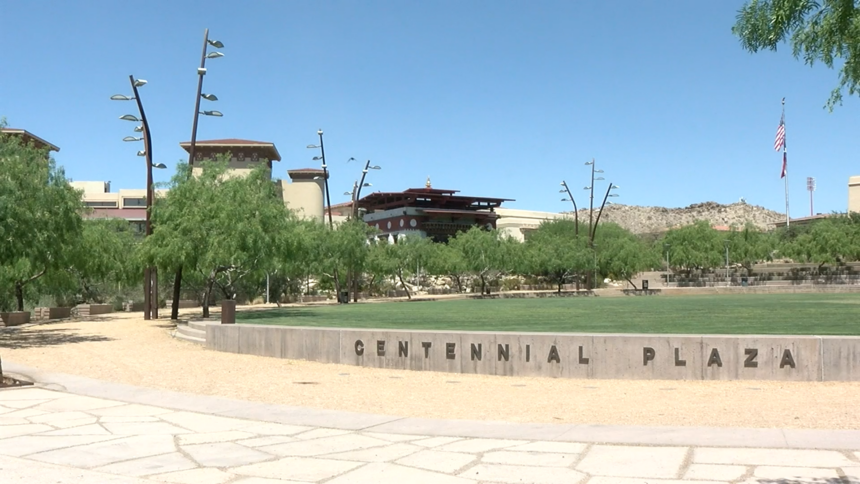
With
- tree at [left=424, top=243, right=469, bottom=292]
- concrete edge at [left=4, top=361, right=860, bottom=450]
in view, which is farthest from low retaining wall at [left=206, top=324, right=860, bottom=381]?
tree at [left=424, top=243, right=469, bottom=292]

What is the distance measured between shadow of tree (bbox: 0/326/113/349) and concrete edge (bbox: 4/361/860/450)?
11212mm

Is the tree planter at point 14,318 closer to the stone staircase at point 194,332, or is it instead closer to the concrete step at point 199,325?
the stone staircase at point 194,332

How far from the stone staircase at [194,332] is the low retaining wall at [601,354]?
19.1 feet

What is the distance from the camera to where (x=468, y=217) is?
121 metres

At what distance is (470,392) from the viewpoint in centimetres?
1470

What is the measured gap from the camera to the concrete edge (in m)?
9.39

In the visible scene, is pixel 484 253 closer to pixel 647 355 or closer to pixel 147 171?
pixel 147 171

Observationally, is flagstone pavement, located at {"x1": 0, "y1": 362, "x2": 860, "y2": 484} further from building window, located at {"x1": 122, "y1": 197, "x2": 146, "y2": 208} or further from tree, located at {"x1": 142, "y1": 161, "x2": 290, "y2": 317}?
building window, located at {"x1": 122, "y1": 197, "x2": 146, "y2": 208}

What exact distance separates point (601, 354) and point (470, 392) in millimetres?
3027

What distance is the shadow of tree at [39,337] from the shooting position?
23.5 m

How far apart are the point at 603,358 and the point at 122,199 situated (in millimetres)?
110997

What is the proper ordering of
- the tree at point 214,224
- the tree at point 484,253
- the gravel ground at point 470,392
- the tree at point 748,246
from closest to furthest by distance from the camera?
the gravel ground at point 470,392 → the tree at point 214,224 → the tree at point 484,253 → the tree at point 748,246

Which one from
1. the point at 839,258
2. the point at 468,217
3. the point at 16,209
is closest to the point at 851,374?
the point at 16,209

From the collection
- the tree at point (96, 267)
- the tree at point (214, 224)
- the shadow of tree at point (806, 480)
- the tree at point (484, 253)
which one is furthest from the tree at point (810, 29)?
the tree at point (484, 253)
